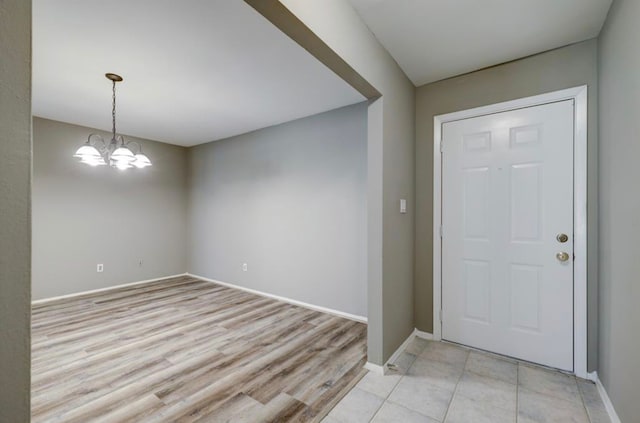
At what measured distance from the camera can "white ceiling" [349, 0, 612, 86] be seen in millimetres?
1845

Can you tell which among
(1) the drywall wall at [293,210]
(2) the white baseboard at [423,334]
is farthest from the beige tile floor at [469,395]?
(1) the drywall wall at [293,210]

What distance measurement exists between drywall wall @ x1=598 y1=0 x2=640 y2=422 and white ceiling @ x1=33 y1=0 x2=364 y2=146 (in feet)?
6.52

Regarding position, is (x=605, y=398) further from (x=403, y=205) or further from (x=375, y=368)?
(x=403, y=205)

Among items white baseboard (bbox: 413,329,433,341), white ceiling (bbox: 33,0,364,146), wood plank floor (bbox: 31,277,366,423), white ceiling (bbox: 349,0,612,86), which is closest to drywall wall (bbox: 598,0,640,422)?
white ceiling (bbox: 349,0,612,86)

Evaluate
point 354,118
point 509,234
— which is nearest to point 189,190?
point 354,118

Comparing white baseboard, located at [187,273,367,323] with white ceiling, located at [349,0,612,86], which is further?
white baseboard, located at [187,273,367,323]

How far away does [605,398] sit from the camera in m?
1.88

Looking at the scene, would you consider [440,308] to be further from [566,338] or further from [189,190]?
[189,190]

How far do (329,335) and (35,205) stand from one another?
173 inches

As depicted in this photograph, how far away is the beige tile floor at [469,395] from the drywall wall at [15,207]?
63.6 inches

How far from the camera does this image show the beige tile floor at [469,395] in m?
1.78

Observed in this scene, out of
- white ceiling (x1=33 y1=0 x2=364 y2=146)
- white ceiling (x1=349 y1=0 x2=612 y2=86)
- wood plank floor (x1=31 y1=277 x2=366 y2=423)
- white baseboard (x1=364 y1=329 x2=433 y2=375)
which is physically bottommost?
wood plank floor (x1=31 y1=277 x2=366 y2=423)

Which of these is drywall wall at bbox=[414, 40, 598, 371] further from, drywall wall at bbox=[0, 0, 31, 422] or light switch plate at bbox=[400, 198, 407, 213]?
drywall wall at bbox=[0, 0, 31, 422]

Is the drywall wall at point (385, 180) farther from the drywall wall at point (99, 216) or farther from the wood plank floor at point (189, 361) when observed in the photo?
the drywall wall at point (99, 216)
